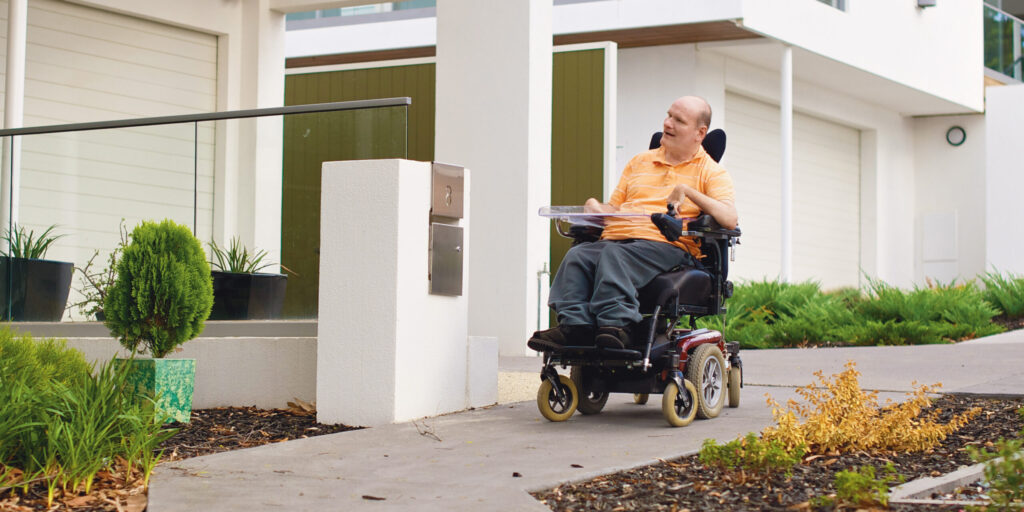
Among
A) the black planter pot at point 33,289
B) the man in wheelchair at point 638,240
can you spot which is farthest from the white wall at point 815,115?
the man in wheelchair at point 638,240

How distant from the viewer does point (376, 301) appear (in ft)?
17.0

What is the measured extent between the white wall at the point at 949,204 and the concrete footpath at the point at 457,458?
45.0ft

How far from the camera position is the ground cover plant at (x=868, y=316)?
9555mm

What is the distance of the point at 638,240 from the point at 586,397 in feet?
2.58

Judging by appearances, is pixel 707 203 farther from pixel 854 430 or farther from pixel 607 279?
pixel 854 430

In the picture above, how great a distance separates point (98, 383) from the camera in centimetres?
422

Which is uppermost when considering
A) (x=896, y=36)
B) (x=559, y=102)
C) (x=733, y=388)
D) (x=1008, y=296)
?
(x=896, y=36)

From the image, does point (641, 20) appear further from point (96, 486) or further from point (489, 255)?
point (96, 486)

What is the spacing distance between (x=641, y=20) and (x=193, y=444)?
31.3ft

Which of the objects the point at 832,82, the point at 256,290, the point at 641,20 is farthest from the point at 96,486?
the point at 832,82

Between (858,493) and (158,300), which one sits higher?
(158,300)

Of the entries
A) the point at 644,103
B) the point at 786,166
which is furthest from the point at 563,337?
the point at 786,166

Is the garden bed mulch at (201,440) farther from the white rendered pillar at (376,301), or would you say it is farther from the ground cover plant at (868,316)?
the ground cover plant at (868,316)

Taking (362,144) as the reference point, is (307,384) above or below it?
below
